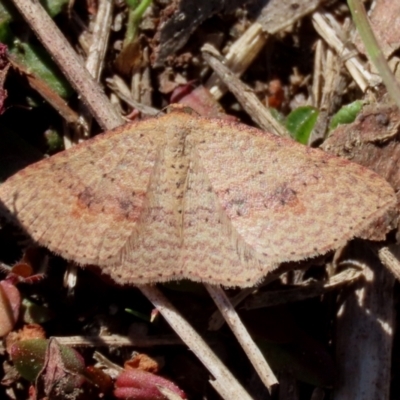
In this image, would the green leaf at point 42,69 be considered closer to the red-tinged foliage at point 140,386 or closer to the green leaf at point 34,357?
the green leaf at point 34,357

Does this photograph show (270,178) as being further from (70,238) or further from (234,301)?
(70,238)

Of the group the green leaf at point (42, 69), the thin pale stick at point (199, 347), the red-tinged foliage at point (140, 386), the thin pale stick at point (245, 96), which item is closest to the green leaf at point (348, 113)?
the thin pale stick at point (245, 96)

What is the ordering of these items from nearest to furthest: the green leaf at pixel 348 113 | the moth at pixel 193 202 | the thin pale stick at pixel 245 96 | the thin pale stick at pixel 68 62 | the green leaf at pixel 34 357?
the moth at pixel 193 202 < the green leaf at pixel 34 357 < the thin pale stick at pixel 68 62 < the green leaf at pixel 348 113 < the thin pale stick at pixel 245 96

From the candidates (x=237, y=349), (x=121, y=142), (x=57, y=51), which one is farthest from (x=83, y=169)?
(x=237, y=349)

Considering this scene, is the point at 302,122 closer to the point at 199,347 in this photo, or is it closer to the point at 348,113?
the point at 348,113

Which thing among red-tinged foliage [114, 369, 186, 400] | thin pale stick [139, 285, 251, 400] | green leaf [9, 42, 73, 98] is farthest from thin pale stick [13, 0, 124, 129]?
red-tinged foliage [114, 369, 186, 400]

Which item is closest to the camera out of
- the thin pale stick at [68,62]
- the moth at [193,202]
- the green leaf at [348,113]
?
the moth at [193,202]

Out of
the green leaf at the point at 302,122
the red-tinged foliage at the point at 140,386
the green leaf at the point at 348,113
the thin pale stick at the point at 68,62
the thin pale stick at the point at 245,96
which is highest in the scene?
the thin pale stick at the point at 68,62
